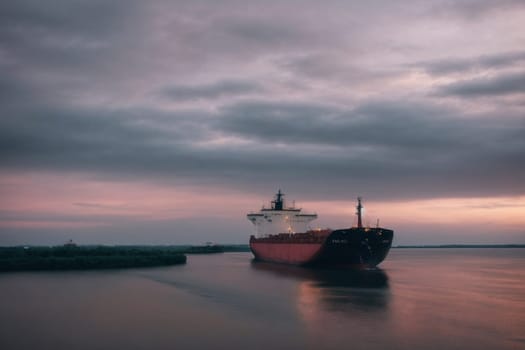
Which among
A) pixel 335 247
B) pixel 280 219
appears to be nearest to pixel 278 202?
pixel 280 219

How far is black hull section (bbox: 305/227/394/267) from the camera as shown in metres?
53.3

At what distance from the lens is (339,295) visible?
39438 mm

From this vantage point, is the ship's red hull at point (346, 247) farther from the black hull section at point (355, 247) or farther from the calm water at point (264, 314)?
the calm water at point (264, 314)

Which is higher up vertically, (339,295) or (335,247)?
(335,247)

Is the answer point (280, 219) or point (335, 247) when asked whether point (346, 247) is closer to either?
point (335, 247)

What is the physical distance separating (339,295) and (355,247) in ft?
52.0

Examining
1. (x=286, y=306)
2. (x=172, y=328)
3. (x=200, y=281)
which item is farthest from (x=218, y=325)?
(x=200, y=281)

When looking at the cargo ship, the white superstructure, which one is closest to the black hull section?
the cargo ship

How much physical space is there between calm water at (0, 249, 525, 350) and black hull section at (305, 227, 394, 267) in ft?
10.1

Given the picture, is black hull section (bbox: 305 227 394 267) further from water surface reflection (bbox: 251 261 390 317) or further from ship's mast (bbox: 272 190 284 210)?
ship's mast (bbox: 272 190 284 210)

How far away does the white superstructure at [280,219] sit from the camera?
9119cm

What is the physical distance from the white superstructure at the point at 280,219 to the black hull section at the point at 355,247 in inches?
1304

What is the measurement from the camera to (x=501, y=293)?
45.6 m

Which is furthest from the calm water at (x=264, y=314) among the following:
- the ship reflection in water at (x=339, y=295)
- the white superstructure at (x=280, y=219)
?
the white superstructure at (x=280, y=219)
